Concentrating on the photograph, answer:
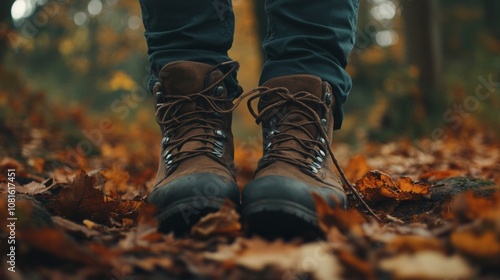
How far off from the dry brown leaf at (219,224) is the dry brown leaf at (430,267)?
0.45 metres

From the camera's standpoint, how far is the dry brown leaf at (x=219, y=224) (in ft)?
4.18

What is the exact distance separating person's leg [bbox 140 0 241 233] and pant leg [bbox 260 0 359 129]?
164mm

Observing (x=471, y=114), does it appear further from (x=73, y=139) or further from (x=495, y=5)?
(x=495, y=5)

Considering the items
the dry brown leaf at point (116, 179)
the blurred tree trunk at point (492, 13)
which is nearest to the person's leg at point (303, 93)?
the dry brown leaf at point (116, 179)

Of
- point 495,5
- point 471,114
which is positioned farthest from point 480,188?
point 495,5

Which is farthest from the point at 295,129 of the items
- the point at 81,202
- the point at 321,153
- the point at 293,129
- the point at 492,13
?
the point at 492,13

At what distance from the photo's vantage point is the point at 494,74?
788 cm

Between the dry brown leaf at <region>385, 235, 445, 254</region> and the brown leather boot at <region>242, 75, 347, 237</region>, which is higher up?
the brown leather boot at <region>242, 75, 347, 237</region>

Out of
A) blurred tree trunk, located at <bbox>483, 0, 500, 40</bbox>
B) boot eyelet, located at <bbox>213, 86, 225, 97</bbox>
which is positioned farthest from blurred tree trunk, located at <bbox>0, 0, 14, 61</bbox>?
blurred tree trunk, located at <bbox>483, 0, 500, 40</bbox>

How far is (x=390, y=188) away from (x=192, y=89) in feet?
2.56

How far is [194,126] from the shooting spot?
1609 mm

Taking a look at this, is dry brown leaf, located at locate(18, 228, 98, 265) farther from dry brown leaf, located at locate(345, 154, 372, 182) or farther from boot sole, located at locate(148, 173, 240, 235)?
dry brown leaf, located at locate(345, 154, 372, 182)

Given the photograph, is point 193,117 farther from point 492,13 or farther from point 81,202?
point 492,13

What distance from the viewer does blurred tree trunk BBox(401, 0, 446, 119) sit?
18.6ft
